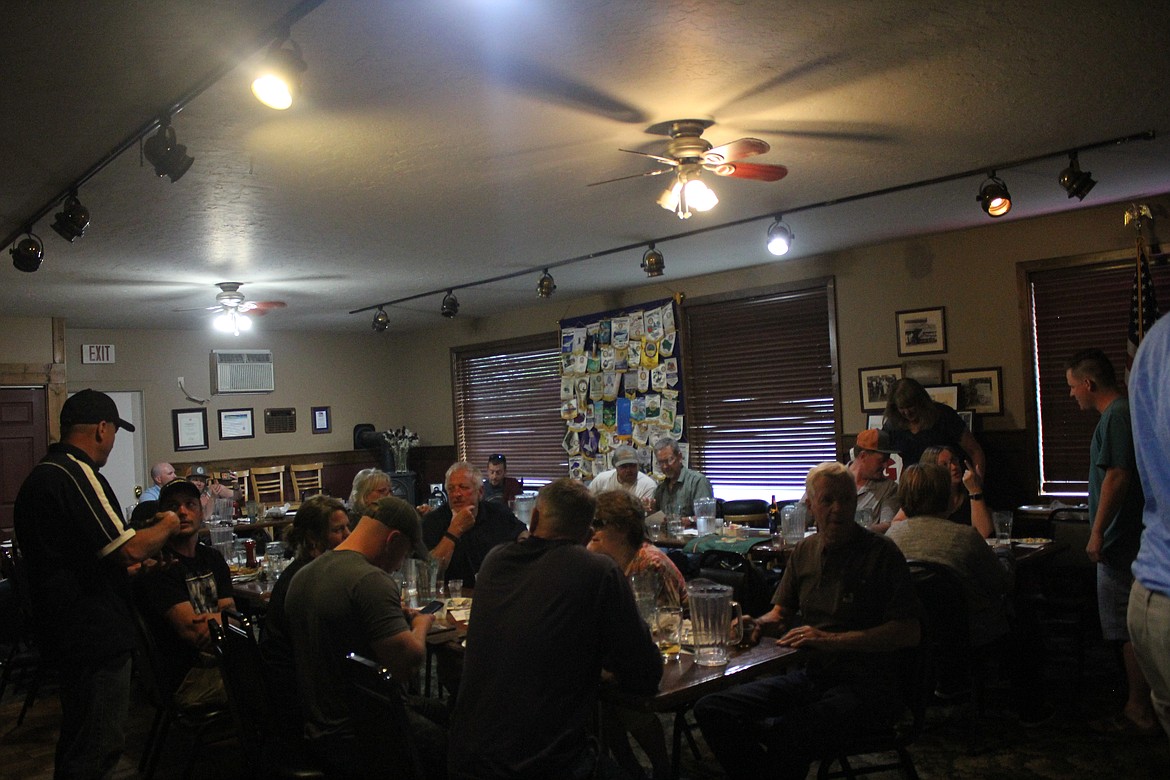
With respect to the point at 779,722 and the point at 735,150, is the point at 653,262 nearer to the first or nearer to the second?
the point at 735,150

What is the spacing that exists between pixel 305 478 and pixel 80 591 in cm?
832

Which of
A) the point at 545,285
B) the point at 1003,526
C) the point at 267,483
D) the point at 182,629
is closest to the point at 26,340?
the point at 267,483

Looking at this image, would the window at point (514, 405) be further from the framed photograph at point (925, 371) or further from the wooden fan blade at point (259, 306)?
Result: the framed photograph at point (925, 371)

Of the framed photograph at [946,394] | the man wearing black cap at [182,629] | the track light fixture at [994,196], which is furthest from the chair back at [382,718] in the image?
the framed photograph at [946,394]

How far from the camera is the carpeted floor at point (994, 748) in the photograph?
376 cm

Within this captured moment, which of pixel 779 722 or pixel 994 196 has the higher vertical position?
pixel 994 196

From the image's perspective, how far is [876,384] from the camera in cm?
729

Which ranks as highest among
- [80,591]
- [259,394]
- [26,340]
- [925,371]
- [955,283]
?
[26,340]

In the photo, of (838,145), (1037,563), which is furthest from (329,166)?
(1037,563)

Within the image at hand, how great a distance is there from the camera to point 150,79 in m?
3.26

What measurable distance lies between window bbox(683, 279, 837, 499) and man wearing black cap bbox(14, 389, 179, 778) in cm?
579

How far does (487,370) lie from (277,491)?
10.00ft

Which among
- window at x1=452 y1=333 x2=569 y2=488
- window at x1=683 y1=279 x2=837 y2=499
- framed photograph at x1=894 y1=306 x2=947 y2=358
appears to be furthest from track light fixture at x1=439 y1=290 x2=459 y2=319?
framed photograph at x1=894 y1=306 x2=947 y2=358

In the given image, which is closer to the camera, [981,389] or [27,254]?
[27,254]
